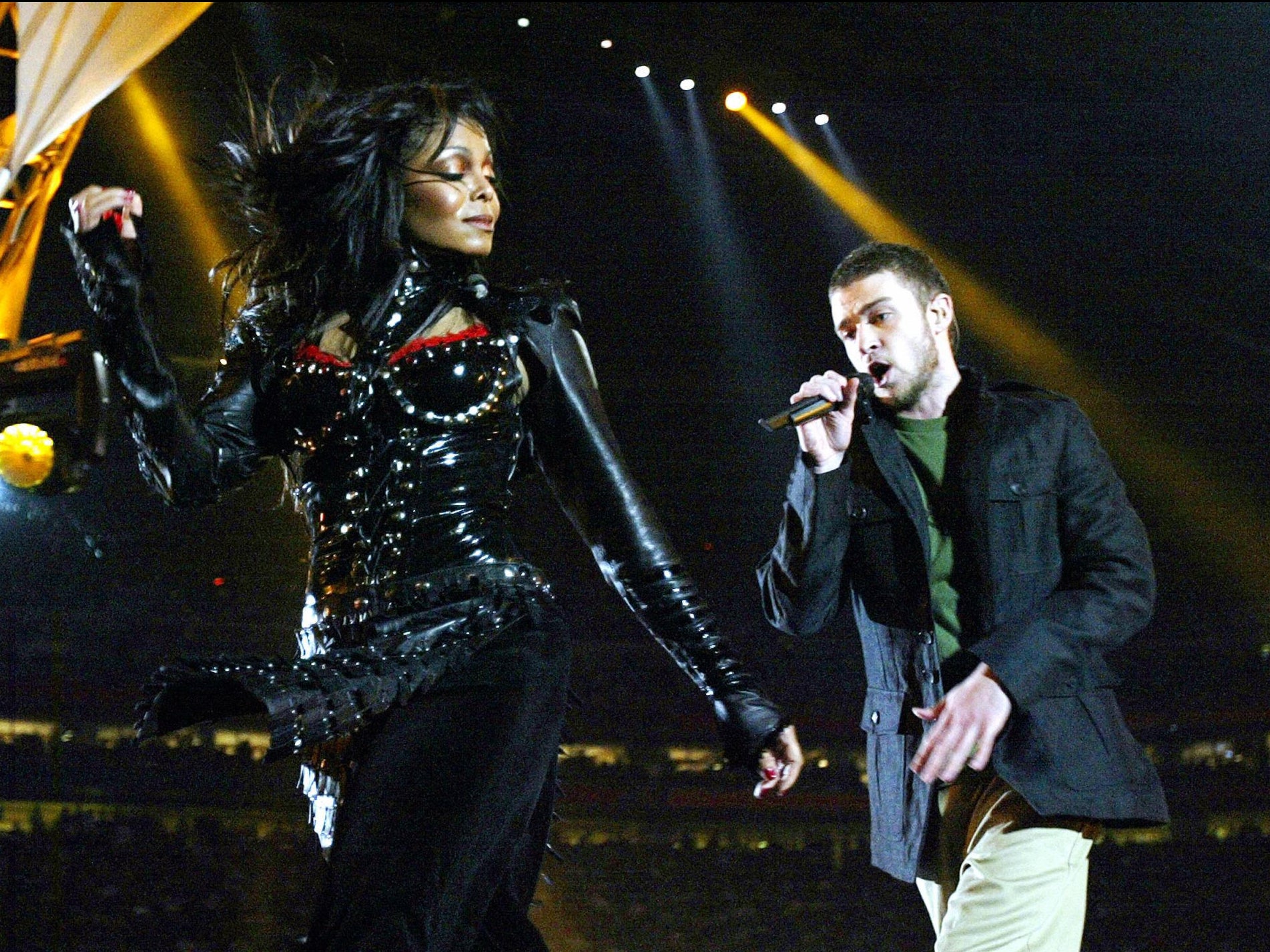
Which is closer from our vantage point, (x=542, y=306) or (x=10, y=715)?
(x=542, y=306)

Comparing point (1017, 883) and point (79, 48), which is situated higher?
point (79, 48)

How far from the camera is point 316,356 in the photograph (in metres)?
2.43

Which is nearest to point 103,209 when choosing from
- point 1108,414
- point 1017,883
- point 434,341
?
point 434,341

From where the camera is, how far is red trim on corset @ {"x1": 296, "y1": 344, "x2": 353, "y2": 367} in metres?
2.41

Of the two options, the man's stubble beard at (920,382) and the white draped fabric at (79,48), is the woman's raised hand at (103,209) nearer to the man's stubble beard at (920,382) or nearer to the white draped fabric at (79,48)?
the white draped fabric at (79,48)

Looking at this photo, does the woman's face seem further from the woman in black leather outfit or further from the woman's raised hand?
the woman's raised hand

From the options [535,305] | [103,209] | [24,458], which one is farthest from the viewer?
[24,458]

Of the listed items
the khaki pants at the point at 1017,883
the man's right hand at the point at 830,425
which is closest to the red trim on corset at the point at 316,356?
the man's right hand at the point at 830,425

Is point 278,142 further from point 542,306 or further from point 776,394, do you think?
point 776,394

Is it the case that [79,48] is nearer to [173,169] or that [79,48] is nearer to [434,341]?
[434,341]

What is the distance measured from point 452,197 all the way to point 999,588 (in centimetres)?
125

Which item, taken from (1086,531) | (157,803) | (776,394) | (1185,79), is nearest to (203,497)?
(1086,531)

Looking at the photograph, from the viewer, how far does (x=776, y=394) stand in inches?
351

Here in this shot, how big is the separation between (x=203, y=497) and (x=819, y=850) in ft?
13.8
